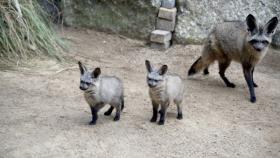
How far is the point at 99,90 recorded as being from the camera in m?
5.22

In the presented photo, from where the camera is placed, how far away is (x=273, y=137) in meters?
5.26

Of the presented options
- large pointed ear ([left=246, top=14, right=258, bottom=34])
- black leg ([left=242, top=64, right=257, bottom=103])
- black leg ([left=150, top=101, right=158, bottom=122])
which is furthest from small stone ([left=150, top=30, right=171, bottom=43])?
black leg ([left=150, top=101, right=158, bottom=122])

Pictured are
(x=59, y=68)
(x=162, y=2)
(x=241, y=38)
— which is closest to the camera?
(x=241, y=38)

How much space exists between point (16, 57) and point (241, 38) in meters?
3.04

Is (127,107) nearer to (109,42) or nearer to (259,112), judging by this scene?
(259,112)

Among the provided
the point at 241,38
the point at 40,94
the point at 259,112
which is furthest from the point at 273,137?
the point at 40,94

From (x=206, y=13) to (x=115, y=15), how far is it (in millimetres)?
1473

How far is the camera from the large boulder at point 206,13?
26.1 feet

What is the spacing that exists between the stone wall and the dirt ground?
451 millimetres

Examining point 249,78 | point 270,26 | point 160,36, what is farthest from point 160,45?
point 270,26

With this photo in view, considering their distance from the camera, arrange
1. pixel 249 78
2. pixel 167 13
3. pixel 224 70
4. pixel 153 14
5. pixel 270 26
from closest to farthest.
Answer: pixel 270 26 < pixel 249 78 < pixel 224 70 < pixel 167 13 < pixel 153 14

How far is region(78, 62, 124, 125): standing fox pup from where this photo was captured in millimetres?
5137

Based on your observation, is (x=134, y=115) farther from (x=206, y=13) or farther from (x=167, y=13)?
(x=206, y=13)

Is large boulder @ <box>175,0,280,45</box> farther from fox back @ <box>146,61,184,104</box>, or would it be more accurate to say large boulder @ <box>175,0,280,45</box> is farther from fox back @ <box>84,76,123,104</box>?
fox back @ <box>84,76,123,104</box>
